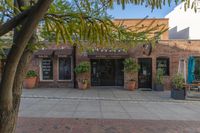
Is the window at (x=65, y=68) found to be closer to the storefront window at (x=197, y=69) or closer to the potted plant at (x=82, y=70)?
the potted plant at (x=82, y=70)

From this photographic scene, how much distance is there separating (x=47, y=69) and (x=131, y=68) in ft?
21.9

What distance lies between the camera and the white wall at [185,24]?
2411 cm

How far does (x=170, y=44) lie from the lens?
19359 millimetres

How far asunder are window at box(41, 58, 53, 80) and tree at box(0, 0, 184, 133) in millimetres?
17253

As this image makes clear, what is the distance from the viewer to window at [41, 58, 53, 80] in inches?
790

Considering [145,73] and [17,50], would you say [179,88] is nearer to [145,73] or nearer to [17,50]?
[145,73]

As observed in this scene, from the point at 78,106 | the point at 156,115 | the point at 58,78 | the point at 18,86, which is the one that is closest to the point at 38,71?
the point at 58,78

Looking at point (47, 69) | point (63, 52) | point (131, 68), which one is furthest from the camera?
point (47, 69)

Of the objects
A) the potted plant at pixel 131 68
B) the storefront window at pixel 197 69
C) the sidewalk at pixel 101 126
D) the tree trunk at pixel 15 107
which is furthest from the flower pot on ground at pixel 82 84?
the tree trunk at pixel 15 107

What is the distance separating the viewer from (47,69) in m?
20.1

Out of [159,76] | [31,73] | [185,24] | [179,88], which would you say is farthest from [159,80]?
[185,24]

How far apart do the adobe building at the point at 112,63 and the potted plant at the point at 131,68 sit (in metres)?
0.54

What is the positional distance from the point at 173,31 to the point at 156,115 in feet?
77.3

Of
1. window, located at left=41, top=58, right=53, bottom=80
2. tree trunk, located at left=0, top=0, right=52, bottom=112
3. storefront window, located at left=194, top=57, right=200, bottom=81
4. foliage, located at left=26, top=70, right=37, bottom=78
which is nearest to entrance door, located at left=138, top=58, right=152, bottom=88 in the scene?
storefront window, located at left=194, top=57, right=200, bottom=81
